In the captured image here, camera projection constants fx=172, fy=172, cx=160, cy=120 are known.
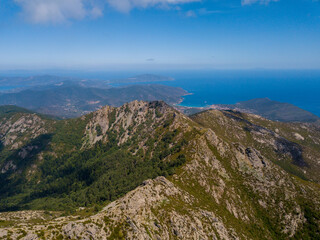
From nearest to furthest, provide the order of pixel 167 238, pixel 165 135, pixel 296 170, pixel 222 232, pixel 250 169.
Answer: pixel 167 238
pixel 222 232
pixel 250 169
pixel 165 135
pixel 296 170

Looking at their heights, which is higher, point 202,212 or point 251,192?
point 202,212

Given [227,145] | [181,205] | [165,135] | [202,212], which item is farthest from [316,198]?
[165,135]

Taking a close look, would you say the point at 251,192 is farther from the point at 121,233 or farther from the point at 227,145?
the point at 121,233

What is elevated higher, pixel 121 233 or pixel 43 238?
pixel 43 238

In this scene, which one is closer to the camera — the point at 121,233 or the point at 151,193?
the point at 121,233

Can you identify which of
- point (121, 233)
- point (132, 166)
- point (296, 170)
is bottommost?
point (296, 170)

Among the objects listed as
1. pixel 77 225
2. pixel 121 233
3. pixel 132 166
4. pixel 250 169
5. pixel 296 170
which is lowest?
pixel 296 170

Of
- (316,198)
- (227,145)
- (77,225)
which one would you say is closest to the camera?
(77,225)

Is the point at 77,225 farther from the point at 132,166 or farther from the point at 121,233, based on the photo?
the point at 132,166

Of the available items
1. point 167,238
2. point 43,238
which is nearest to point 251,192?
point 167,238
